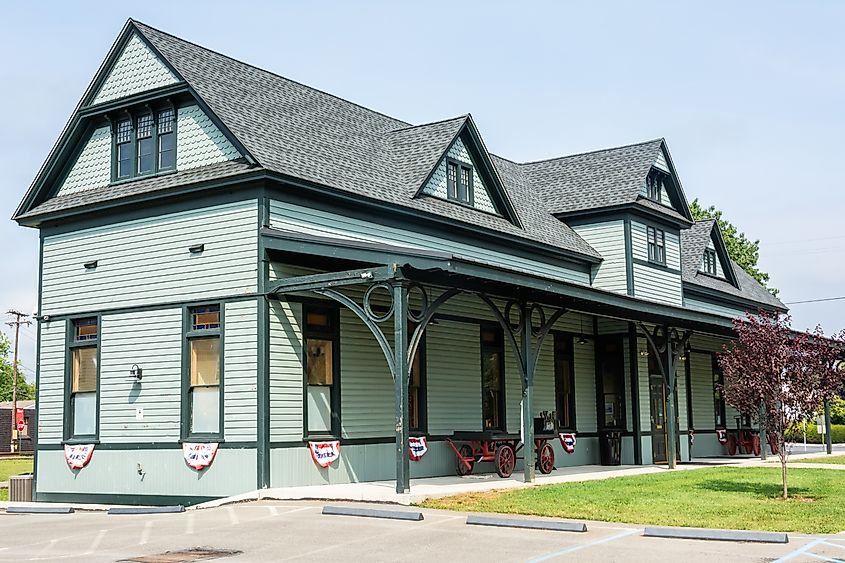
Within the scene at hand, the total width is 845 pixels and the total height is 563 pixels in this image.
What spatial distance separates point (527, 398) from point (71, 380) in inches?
356

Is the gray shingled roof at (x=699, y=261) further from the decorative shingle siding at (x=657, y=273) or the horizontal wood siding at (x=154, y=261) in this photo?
the horizontal wood siding at (x=154, y=261)

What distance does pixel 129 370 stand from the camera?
19.7 m

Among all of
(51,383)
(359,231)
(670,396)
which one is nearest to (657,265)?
(670,396)

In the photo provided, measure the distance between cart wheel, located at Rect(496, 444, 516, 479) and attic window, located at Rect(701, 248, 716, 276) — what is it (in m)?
17.5

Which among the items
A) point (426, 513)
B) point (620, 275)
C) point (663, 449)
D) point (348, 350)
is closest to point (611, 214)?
point (620, 275)

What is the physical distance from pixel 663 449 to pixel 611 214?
6.60 metres

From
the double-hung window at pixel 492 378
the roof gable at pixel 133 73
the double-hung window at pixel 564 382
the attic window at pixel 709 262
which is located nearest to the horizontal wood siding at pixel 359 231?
the double-hung window at pixel 492 378

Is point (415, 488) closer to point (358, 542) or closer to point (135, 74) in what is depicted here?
point (358, 542)

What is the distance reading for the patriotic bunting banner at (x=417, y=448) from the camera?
20.3 meters

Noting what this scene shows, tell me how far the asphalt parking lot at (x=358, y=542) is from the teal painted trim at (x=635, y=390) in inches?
519

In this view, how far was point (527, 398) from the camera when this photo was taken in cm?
1947

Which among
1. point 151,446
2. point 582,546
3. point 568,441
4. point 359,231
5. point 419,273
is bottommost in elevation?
point 582,546

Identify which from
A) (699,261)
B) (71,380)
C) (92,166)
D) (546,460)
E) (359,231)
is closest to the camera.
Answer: (359,231)

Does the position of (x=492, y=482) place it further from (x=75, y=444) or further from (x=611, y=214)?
(x=611, y=214)
